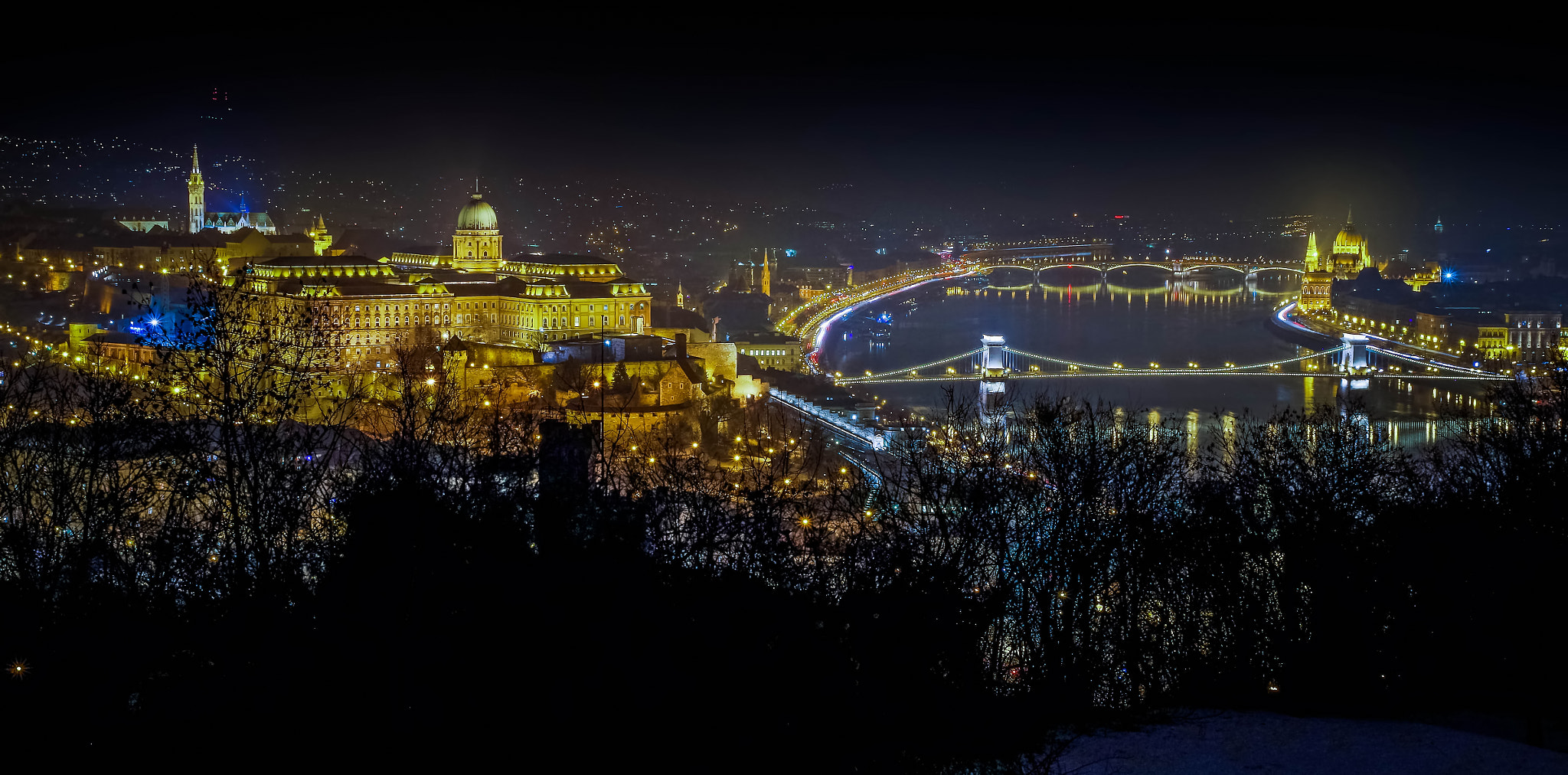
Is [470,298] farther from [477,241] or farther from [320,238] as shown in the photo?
[320,238]

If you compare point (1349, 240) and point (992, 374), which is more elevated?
point (1349, 240)

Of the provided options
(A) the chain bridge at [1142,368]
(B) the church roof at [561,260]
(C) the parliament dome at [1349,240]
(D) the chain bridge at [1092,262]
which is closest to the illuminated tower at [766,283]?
(B) the church roof at [561,260]

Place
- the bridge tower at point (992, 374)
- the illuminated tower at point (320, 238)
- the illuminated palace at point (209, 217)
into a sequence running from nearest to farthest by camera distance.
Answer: the bridge tower at point (992, 374)
the illuminated tower at point (320, 238)
the illuminated palace at point (209, 217)

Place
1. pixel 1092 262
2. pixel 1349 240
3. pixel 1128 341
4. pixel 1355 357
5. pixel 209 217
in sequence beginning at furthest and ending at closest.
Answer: pixel 1092 262, pixel 1349 240, pixel 209 217, pixel 1128 341, pixel 1355 357

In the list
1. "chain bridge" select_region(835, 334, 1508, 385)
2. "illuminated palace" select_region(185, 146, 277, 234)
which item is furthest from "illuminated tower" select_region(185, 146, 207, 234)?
"chain bridge" select_region(835, 334, 1508, 385)

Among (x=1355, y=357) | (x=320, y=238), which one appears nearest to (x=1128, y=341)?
(x=1355, y=357)

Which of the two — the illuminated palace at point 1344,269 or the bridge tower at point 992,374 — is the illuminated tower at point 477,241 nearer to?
the bridge tower at point 992,374
